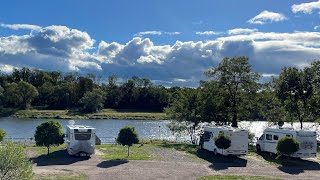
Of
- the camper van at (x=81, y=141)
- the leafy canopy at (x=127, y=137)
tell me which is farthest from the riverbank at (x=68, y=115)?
the camper van at (x=81, y=141)

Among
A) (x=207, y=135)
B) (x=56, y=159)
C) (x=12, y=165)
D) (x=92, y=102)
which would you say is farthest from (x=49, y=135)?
(x=92, y=102)

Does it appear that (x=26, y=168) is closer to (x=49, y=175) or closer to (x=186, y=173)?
(x=49, y=175)

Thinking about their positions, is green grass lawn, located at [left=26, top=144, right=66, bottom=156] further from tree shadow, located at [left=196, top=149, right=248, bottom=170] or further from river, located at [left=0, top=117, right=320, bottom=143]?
tree shadow, located at [left=196, top=149, right=248, bottom=170]

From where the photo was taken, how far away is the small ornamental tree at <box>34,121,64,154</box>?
2977 centimetres

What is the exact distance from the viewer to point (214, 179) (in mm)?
22609

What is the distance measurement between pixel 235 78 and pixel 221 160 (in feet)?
46.5

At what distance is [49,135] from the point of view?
29.8m

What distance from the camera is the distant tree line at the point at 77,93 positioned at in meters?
110

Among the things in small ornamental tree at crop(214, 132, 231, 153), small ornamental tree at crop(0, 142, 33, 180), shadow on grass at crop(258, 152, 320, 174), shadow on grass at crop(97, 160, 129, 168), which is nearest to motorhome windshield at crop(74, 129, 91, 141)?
shadow on grass at crop(97, 160, 129, 168)

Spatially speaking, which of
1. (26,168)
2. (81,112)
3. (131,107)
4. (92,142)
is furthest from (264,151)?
(131,107)

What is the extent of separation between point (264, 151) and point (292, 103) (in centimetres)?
1456

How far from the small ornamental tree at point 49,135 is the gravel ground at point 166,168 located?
197 centimetres

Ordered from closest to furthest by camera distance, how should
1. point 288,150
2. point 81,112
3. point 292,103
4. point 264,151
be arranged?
point 288,150 < point 264,151 < point 292,103 < point 81,112

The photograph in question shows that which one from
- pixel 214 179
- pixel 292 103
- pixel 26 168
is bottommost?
pixel 214 179
